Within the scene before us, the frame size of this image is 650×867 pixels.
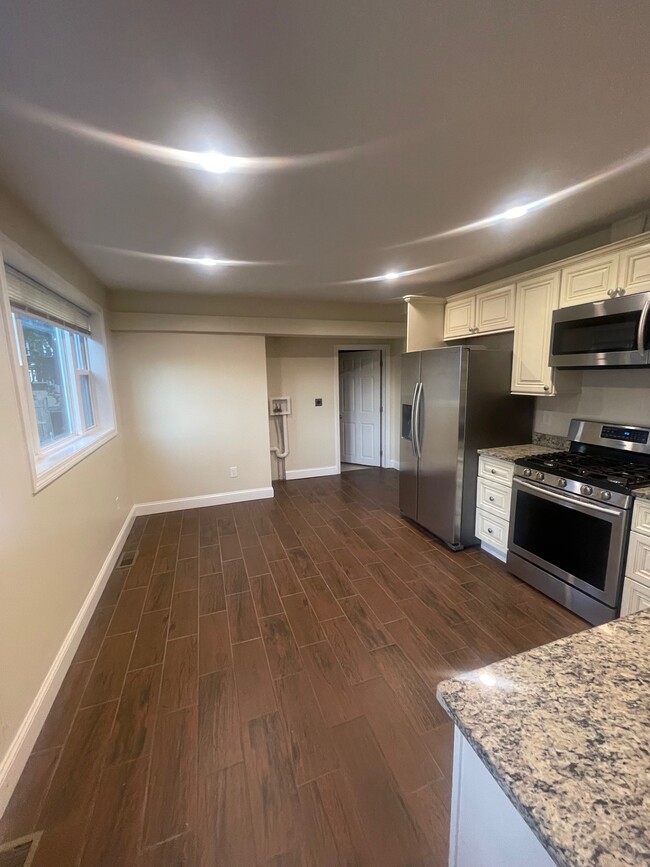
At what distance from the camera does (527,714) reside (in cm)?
67

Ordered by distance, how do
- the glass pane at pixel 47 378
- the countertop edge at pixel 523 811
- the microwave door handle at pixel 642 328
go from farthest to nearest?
the glass pane at pixel 47 378 < the microwave door handle at pixel 642 328 < the countertop edge at pixel 523 811

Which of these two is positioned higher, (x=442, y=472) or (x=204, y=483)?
(x=442, y=472)

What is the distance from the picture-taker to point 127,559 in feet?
10.1

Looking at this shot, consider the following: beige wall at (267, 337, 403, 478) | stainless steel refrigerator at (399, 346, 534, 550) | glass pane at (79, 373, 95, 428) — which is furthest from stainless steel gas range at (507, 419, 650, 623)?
glass pane at (79, 373, 95, 428)

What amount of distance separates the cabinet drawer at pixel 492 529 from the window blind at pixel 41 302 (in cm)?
348

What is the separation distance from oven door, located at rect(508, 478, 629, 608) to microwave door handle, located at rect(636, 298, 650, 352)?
3.02ft

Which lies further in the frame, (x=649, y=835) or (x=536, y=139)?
(x=536, y=139)

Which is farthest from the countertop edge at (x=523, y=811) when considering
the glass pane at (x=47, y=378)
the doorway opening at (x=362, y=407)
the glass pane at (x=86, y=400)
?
the doorway opening at (x=362, y=407)

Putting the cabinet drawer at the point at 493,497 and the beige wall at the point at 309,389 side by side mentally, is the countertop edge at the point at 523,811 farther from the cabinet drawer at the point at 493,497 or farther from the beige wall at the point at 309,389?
the beige wall at the point at 309,389

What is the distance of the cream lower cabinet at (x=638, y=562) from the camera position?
6.10 feet

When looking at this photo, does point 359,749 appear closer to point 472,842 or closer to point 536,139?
point 472,842

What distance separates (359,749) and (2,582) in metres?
1.62

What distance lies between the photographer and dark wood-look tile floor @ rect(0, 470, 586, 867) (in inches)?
47.7

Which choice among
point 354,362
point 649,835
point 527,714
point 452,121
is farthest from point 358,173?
point 354,362
